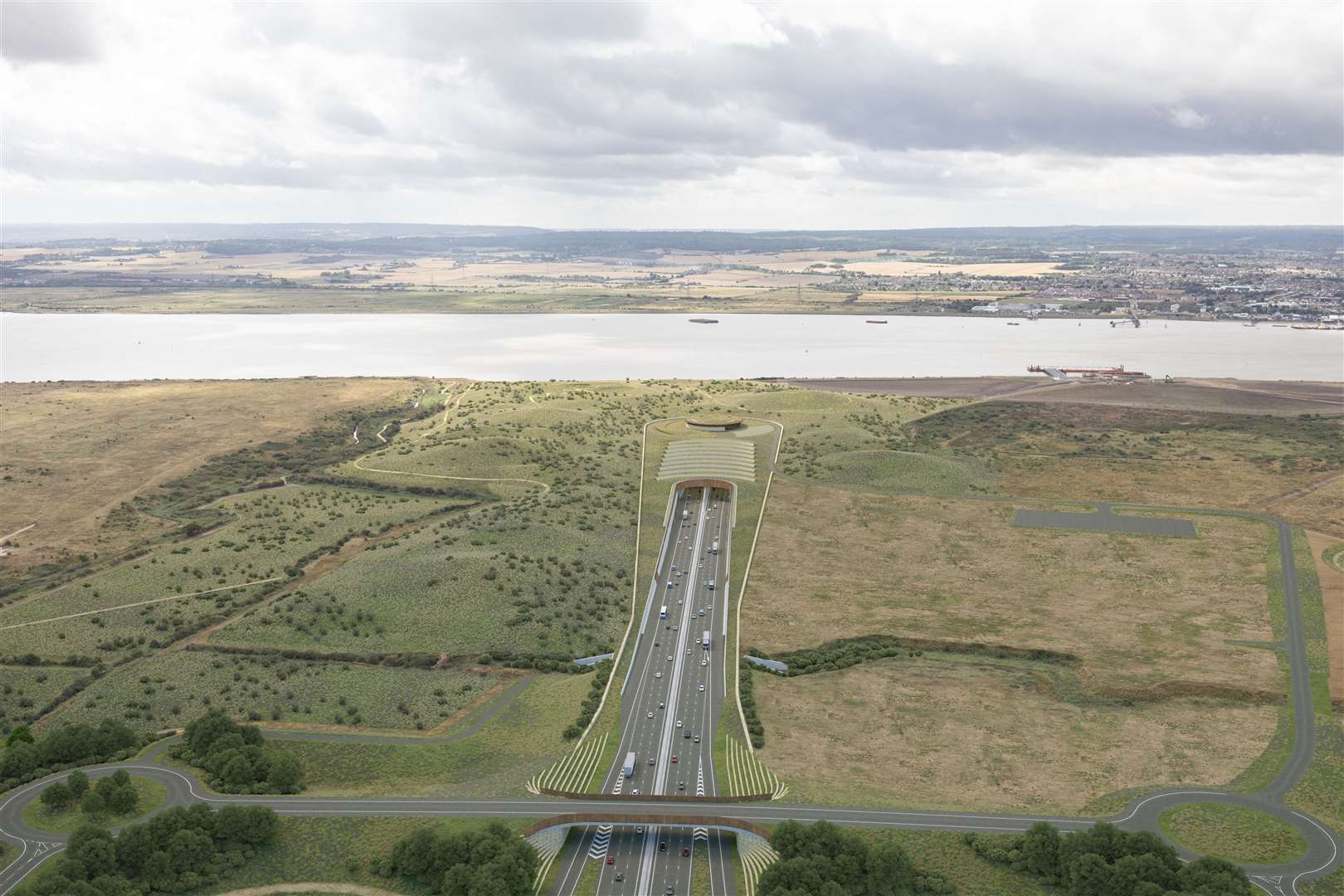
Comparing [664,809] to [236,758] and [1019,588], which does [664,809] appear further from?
[1019,588]

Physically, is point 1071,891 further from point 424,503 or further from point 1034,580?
point 424,503

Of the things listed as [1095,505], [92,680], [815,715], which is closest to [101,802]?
[92,680]

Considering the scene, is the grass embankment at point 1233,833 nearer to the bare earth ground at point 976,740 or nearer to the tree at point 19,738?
the bare earth ground at point 976,740

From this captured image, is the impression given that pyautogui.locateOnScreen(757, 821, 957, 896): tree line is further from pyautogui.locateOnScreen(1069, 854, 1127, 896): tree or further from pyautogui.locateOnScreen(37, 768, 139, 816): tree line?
pyautogui.locateOnScreen(37, 768, 139, 816): tree line

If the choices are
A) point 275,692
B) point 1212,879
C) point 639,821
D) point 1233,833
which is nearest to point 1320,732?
point 1233,833

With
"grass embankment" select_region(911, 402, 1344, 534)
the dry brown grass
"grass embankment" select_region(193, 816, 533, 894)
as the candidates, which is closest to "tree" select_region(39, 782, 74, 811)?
"grass embankment" select_region(193, 816, 533, 894)

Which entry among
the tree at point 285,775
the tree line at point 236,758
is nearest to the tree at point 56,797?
the tree line at point 236,758
